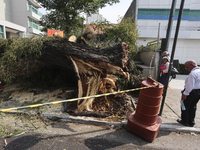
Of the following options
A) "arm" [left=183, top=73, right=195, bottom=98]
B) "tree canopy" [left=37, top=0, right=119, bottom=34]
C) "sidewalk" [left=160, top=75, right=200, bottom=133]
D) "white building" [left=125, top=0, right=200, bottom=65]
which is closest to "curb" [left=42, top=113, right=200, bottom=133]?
"sidewalk" [left=160, top=75, right=200, bottom=133]

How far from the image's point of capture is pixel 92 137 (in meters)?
2.64

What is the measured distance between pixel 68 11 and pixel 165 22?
39.5 ft

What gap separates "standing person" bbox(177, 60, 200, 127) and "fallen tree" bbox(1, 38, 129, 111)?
160cm

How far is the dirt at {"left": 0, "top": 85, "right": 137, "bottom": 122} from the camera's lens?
11.2ft

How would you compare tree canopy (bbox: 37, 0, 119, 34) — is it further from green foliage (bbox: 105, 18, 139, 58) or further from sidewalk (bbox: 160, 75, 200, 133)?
sidewalk (bbox: 160, 75, 200, 133)

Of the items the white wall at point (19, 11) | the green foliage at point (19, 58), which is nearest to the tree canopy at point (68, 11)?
the green foliage at point (19, 58)

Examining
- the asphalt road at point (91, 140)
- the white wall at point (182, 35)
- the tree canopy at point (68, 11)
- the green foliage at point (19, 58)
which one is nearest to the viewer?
the asphalt road at point (91, 140)

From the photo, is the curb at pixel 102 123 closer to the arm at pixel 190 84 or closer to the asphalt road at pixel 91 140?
the asphalt road at pixel 91 140

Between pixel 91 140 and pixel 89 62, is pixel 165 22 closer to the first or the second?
pixel 89 62

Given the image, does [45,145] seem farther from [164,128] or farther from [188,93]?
[188,93]

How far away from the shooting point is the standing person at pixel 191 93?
276cm

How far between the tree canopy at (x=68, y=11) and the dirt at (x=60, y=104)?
8287mm

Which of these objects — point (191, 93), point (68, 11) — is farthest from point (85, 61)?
point (68, 11)

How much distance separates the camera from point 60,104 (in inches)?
155
